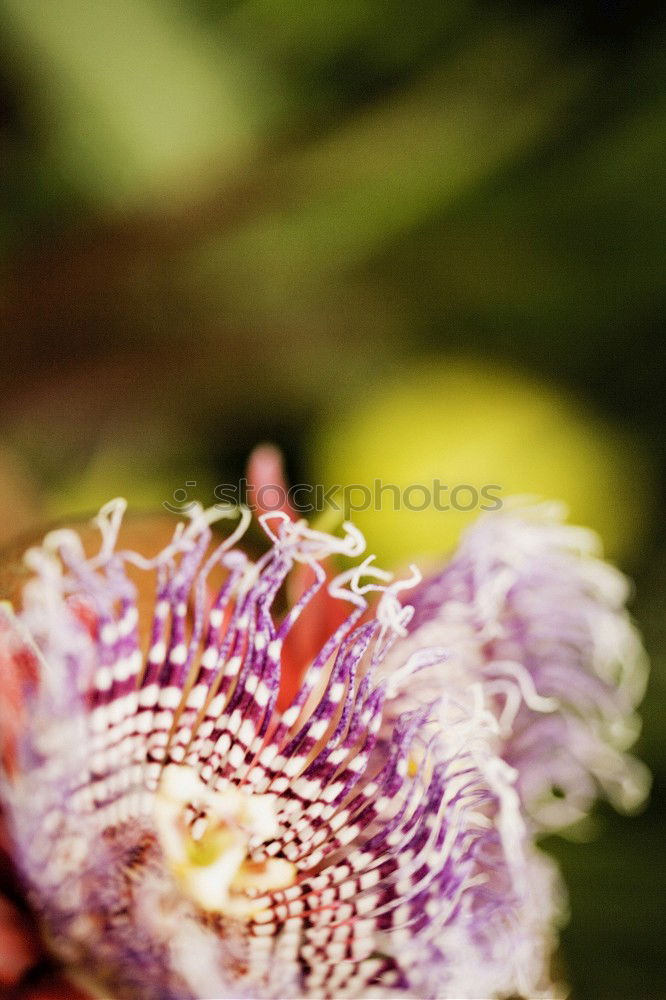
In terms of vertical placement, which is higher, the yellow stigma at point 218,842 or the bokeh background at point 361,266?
the bokeh background at point 361,266

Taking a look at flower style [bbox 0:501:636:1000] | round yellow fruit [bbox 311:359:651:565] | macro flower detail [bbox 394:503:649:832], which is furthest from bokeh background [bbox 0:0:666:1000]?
flower style [bbox 0:501:636:1000]

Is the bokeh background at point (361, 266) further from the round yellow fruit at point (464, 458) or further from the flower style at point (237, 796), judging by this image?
the flower style at point (237, 796)

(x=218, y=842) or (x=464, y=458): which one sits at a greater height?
(x=464, y=458)

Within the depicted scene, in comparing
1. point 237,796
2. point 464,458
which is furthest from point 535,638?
point 464,458

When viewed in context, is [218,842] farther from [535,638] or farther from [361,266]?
[361,266]

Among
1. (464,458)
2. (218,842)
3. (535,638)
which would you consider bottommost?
(218,842)

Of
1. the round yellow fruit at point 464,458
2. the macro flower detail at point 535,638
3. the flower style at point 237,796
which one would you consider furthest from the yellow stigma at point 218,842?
the round yellow fruit at point 464,458
